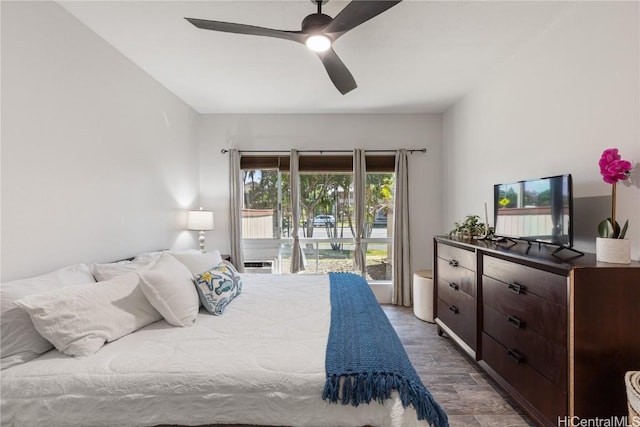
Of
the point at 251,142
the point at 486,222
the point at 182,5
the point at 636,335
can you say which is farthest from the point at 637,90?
the point at 251,142

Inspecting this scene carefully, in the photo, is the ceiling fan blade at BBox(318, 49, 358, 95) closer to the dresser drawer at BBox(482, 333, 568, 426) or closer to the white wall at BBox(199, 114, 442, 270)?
the white wall at BBox(199, 114, 442, 270)

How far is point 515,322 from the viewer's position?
6.05ft

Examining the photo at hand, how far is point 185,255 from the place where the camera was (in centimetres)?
237

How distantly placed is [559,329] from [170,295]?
2115 mm

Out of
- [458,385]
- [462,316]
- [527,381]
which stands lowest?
[458,385]

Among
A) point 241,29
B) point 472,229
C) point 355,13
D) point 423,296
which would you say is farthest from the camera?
point 423,296

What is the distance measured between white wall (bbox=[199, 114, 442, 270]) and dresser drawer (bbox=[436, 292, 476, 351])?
5.17ft

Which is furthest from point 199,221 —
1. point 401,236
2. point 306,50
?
point 401,236

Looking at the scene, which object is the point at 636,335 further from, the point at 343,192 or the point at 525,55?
the point at 343,192

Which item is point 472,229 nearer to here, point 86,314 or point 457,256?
point 457,256

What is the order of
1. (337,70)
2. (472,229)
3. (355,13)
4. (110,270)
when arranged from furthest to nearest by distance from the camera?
(472,229) → (337,70) → (110,270) → (355,13)

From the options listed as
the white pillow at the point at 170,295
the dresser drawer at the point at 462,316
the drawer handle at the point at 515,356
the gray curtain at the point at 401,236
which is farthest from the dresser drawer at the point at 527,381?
the white pillow at the point at 170,295

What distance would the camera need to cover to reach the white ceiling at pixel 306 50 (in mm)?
1977

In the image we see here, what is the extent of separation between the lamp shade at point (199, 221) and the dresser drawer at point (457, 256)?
2.64 meters
